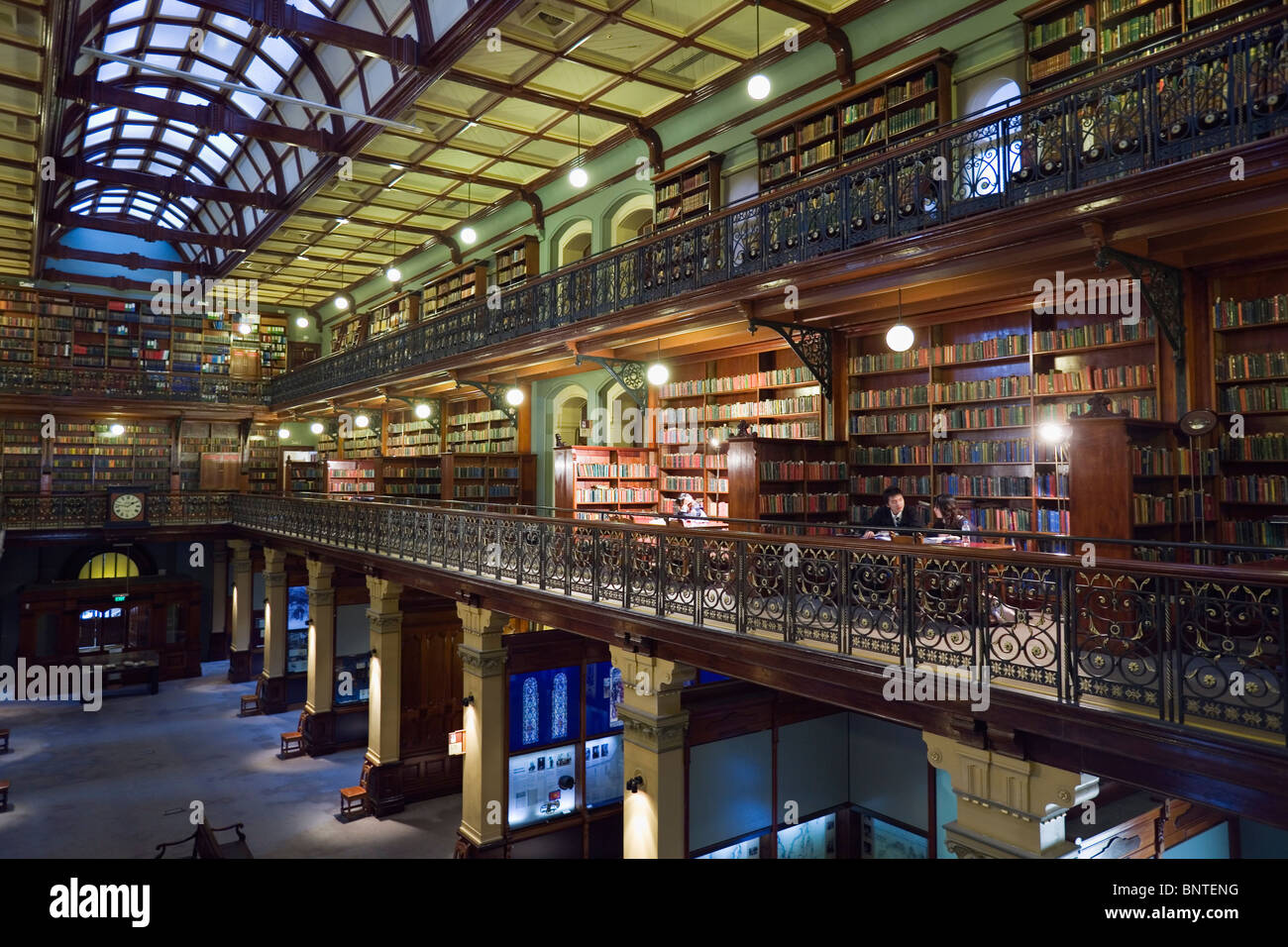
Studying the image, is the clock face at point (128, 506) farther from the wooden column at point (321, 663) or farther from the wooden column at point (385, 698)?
the wooden column at point (385, 698)

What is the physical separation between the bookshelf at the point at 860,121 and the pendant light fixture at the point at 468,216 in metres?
5.81

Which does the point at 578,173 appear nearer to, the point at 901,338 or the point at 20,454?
the point at 901,338

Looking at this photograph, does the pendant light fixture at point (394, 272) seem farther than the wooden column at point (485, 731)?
Yes

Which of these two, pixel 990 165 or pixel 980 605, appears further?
pixel 990 165

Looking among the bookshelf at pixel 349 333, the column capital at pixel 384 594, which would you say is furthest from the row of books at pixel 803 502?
the bookshelf at pixel 349 333

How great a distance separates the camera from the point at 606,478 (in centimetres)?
963

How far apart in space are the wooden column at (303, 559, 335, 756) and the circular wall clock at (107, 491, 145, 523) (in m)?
5.82

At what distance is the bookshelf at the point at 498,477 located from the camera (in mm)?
12133

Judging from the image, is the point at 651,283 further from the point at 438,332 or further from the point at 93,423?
the point at 93,423

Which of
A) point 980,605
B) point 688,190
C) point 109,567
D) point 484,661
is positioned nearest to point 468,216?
point 688,190

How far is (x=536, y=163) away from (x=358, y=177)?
9.26ft

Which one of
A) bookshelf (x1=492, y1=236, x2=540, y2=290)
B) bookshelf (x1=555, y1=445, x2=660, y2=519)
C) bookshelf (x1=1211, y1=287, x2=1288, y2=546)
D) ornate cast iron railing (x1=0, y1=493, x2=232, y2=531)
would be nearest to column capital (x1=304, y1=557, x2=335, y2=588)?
bookshelf (x1=555, y1=445, x2=660, y2=519)

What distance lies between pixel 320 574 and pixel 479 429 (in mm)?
3529
